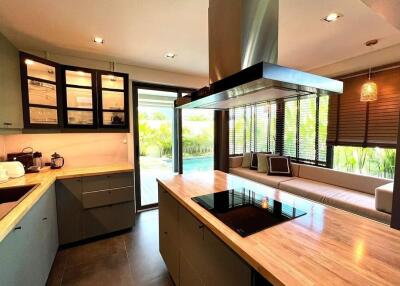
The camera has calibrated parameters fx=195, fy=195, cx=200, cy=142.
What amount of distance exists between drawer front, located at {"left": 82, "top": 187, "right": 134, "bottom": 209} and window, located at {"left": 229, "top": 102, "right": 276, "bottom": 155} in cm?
273

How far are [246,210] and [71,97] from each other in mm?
2513

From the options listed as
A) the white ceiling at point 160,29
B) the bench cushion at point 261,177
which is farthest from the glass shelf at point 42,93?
the bench cushion at point 261,177

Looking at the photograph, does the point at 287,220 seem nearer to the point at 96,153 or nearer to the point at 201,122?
the point at 96,153

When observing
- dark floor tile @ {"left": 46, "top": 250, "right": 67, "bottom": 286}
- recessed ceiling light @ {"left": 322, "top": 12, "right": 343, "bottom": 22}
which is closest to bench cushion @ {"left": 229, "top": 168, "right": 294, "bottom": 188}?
recessed ceiling light @ {"left": 322, "top": 12, "right": 343, "bottom": 22}

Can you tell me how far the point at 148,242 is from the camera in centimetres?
248

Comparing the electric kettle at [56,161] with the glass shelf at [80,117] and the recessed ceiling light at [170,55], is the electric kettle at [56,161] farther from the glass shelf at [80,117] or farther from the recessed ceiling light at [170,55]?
the recessed ceiling light at [170,55]

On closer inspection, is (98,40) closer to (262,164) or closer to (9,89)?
(9,89)

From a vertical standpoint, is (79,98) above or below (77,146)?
above

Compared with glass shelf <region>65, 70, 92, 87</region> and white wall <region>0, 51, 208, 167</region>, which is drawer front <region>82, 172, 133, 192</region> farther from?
glass shelf <region>65, 70, 92, 87</region>

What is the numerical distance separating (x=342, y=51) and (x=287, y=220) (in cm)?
267

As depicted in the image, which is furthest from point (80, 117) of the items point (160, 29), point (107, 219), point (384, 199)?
point (384, 199)

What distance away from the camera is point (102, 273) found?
1.93 metres

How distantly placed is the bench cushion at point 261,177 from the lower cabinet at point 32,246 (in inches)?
120

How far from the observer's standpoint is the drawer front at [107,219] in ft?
7.85
